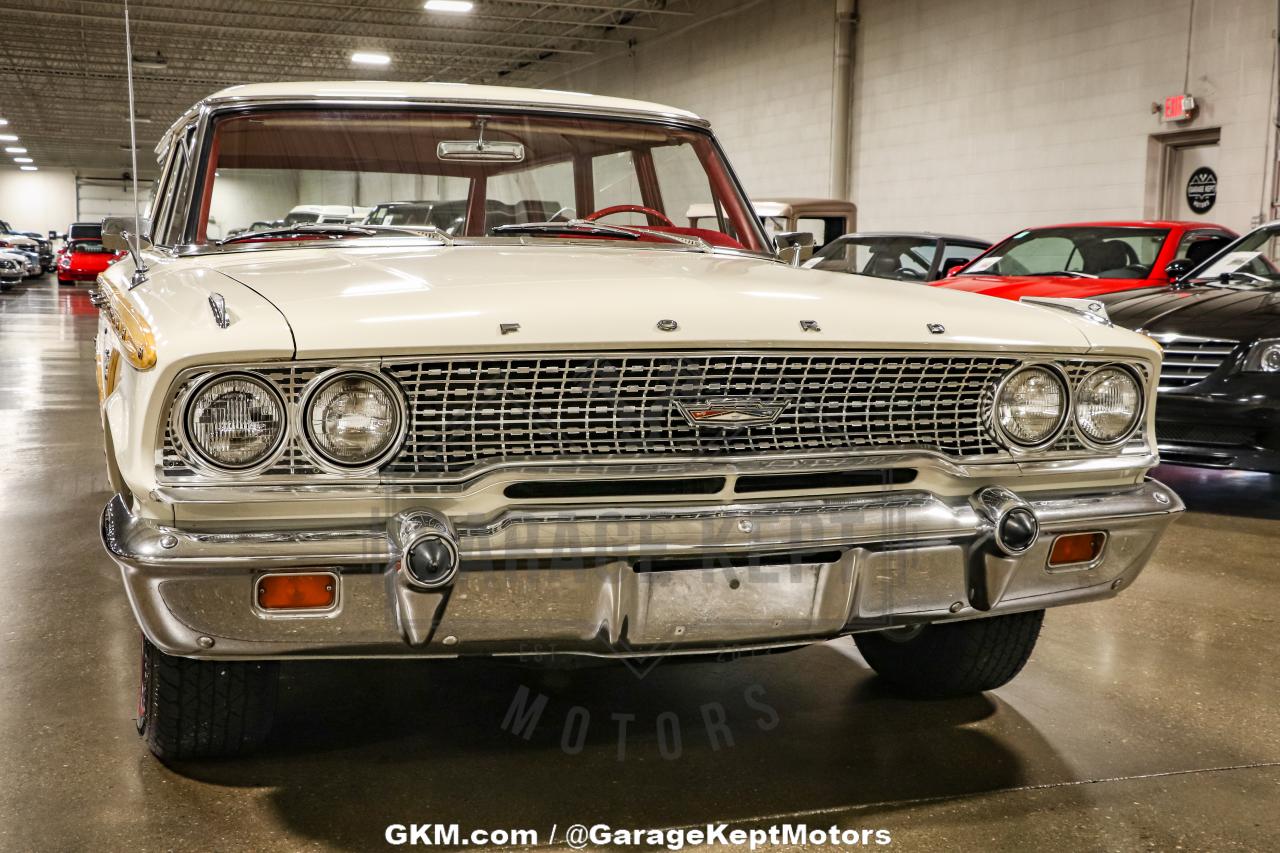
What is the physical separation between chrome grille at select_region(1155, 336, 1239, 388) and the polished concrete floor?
176 cm

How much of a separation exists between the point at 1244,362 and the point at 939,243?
5453 mm

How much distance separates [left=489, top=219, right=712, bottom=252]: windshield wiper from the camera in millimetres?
2994

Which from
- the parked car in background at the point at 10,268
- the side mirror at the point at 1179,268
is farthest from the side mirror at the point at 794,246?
the parked car in background at the point at 10,268

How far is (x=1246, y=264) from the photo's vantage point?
20.1 feet

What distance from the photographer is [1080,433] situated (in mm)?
2375

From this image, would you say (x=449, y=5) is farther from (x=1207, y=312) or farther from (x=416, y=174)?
(x=416, y=174)

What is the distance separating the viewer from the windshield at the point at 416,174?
9.76 feet

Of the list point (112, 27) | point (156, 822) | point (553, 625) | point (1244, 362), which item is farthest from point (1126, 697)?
point (112, 27)

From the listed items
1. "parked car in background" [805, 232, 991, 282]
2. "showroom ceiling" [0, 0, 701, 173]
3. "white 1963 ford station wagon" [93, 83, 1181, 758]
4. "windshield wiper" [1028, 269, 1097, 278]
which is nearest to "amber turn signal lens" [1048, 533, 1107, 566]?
"white 1963 ford station wagon" [93, 83, 1181, 758]

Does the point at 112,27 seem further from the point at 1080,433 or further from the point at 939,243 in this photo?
the point at 1080,433

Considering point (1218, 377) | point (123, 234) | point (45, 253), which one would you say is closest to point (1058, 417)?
point (123, 234)

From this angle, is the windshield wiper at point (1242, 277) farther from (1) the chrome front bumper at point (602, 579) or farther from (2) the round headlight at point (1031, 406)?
(1) the chrome front bumper at point (602, 579)

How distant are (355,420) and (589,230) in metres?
1.25

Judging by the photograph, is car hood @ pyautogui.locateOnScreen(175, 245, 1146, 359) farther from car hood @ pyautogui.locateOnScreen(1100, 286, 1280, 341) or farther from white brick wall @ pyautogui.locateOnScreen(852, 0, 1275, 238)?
white brick wall @ pyautogui.locateOnScreen(852, 0, 1275, 238)
